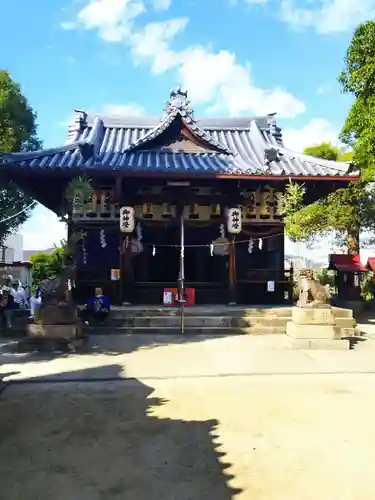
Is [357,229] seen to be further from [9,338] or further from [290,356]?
[9,338]

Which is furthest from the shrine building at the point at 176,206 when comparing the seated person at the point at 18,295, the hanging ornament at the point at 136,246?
the seated person at the point at 18,295

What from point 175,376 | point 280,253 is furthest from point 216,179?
point 175,376

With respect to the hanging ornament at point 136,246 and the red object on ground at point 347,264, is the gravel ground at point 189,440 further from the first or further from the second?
the red object on ground at point 347,264

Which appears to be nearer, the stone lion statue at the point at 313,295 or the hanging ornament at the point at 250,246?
the stone lion statue at the point at 313,295

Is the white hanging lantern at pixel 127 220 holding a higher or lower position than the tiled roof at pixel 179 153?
lower

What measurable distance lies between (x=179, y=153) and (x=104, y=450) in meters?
15.2

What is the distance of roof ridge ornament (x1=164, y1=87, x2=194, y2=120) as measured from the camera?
19883 millimetres

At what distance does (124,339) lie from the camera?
14.1 m

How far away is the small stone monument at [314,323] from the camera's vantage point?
12.7 meters

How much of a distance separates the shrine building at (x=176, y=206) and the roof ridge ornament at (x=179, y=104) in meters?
0.07

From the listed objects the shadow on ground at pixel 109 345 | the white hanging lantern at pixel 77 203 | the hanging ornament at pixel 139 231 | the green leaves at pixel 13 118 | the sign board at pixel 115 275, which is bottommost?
the shadow on ground at pixel 109 345

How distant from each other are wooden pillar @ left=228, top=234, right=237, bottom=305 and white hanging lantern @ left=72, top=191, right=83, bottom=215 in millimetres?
5674

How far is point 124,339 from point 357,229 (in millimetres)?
15694

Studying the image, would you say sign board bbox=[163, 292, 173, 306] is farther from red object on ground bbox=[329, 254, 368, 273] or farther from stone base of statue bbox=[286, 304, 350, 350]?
red object on ground bbox=[329, 254, 368, 273]
